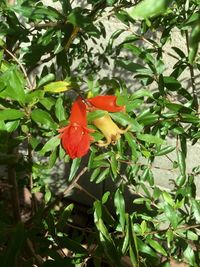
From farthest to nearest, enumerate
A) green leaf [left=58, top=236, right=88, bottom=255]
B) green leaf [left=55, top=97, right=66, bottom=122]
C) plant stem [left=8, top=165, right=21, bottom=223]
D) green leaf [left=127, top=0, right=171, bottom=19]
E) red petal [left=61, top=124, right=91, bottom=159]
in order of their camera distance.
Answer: plant stem [left=8, top=165, right=21, bottom=223] → green leaf [left=58, top=236, right=88, bottom=255] → green leaf [left=55, top=97, right=66, bottom=122] → red petal [left=61, top=124, right=91, bottom=159] → green leaf [left=127, top=0, right=171, bottom=19]

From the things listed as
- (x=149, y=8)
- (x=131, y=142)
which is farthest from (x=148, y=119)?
(x=149, y=8)

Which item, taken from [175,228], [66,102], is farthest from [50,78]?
[175,228]

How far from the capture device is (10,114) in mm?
891

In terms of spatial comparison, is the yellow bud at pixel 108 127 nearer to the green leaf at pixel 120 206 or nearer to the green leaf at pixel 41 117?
the green leaf at pixel 41 117

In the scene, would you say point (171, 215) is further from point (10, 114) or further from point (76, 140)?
point (10, 114)

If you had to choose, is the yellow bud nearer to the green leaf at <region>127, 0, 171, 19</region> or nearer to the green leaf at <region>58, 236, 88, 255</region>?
the green leaf at <region>58, 236, 88, 255</region>

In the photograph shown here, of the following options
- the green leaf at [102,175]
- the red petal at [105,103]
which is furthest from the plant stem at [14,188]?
the red petal at [105,103]

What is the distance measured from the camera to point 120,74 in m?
2.34

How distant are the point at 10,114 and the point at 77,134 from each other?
167 mm

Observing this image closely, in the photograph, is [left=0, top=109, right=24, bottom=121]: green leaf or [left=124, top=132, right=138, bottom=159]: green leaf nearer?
[left=0, top=109, right=24, bottom=121]: green leaf

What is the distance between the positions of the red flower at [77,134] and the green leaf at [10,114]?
4.7 inches

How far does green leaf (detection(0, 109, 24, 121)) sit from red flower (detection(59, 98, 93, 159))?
12cm

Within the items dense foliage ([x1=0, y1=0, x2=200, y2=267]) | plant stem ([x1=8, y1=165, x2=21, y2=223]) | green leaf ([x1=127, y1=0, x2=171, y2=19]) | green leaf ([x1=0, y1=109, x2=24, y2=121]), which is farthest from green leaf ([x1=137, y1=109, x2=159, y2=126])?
green leaf ([x1=127, y1=0, x2=171, y2=19])

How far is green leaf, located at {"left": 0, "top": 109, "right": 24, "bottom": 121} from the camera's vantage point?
883mm
